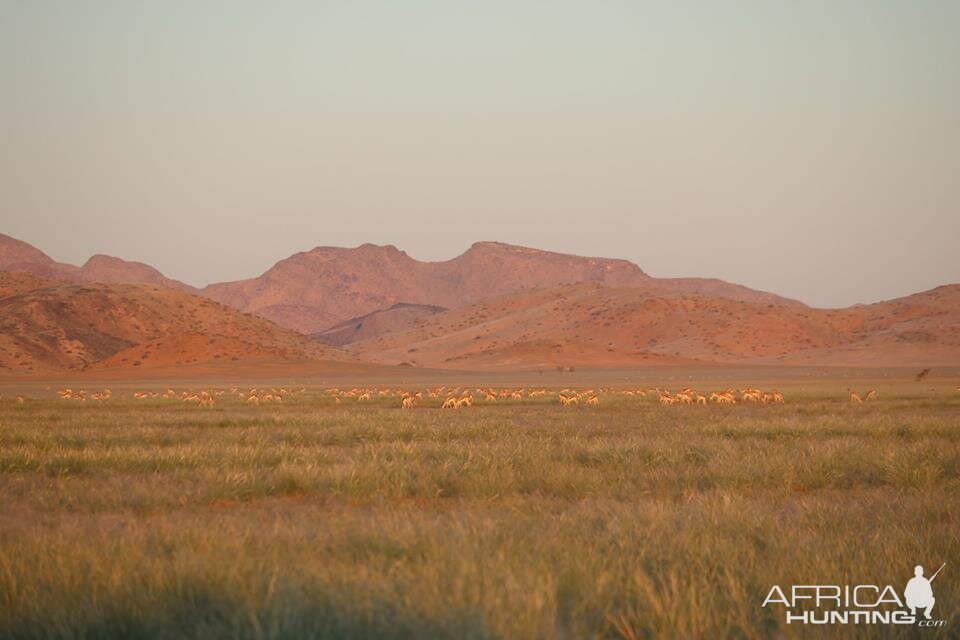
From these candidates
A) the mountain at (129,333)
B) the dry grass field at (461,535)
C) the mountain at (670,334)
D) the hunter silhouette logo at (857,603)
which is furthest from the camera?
the mountain at (670,334)

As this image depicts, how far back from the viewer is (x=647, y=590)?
197 inches

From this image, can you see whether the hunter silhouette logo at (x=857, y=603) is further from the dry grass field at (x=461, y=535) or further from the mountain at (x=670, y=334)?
the mountain at (x=670, y=334)

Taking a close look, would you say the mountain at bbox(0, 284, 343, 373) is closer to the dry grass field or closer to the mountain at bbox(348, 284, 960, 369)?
the mountain at bbox(348, 284, 960, 369)

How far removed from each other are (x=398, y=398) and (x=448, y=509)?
27.4 m

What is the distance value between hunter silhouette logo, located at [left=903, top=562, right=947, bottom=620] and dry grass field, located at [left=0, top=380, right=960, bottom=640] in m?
0.14

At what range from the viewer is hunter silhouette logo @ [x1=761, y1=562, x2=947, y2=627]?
493cm

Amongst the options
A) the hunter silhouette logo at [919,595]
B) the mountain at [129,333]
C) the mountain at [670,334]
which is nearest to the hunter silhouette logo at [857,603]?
the hunter silhouette logo at [919,595]

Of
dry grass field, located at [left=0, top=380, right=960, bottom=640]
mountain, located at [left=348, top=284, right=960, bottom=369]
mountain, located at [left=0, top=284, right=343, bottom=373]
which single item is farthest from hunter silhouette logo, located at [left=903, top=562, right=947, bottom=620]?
mountain, located at [left=348, top=284, right=960, bottom=369]

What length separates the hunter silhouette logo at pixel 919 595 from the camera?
5023 millimetres

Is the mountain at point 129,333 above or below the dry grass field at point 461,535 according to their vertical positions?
above

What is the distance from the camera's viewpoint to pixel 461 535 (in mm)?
6648

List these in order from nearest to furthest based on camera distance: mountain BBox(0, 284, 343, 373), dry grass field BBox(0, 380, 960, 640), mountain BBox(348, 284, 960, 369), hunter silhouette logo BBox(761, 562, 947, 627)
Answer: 1. dry grass field BBox(0, 380, 960, 640)
2. hunter silhouette logo BBox(761, 562, 947, 627)
3. mountain BBox(0, 284, 343, 373)
4. mountain BBox(348, 284, 960, 369)

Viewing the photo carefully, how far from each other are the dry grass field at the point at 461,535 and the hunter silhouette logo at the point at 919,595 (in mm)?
141

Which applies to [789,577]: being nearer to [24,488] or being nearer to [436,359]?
[24,488]
